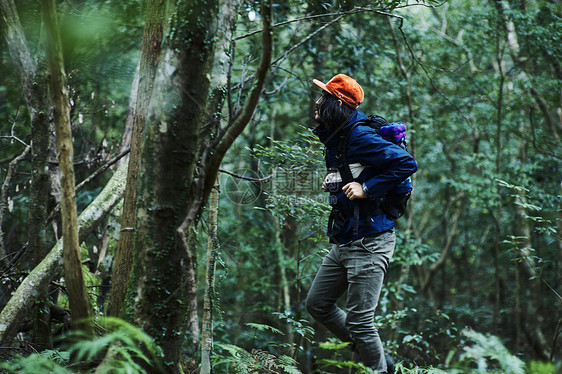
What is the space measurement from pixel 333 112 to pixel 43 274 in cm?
277

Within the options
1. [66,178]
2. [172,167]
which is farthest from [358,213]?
[66,178]

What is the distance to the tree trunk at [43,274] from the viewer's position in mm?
3393

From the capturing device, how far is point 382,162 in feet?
9.97

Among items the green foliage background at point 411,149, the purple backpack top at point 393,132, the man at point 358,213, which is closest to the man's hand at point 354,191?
the man at point 358,213

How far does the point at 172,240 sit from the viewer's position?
238cm

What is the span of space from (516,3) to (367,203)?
22.9 feet

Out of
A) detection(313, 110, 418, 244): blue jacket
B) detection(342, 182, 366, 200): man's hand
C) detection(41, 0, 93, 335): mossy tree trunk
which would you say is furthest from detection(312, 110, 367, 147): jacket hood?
detection(41, 0, 93, 335): mossy tree trunk

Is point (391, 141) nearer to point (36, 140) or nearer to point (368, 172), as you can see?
point (368, 172)

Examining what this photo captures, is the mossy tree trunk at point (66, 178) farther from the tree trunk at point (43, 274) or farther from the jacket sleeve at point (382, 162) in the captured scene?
the jacket sleeve at point (382, 162)

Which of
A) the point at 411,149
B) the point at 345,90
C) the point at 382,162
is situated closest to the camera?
the point at 382,162

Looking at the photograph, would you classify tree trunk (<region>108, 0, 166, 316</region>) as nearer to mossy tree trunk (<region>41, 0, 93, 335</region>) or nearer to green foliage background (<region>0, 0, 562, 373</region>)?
mossy tree trunk (<region>41, 0, 93, 335</region>)

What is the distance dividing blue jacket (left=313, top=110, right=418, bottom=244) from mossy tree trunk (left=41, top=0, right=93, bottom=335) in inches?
69.7

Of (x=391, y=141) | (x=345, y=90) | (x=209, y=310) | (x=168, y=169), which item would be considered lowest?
(x=209, y=310)

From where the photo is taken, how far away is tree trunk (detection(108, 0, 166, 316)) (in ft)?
9.80
